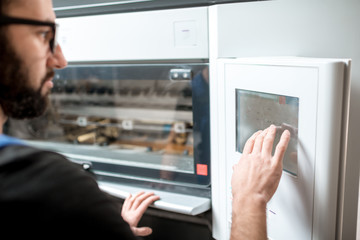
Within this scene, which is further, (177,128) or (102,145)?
(102,145)

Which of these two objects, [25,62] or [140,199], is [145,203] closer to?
[140,199]

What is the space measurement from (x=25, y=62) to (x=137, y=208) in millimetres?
704

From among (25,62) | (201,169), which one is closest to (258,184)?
(201,169)

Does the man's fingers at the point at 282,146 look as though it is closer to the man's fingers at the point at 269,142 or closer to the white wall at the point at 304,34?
the man's fingers at the point at 269,142

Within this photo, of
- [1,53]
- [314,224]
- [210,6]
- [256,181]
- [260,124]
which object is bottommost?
[314,224]

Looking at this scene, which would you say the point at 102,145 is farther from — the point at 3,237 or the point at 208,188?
the point at 3,237

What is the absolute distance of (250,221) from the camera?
925 mm

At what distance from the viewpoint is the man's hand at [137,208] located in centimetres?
125

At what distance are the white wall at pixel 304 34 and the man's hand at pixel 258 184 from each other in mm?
256

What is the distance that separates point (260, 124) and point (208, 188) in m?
0.39

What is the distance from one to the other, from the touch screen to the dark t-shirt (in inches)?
19.6

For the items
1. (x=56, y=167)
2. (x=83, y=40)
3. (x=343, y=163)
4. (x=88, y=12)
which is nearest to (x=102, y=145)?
(x=83, y=40)

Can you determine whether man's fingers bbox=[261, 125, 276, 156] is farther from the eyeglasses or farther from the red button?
the eyeglasses

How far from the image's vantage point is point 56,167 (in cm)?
70
